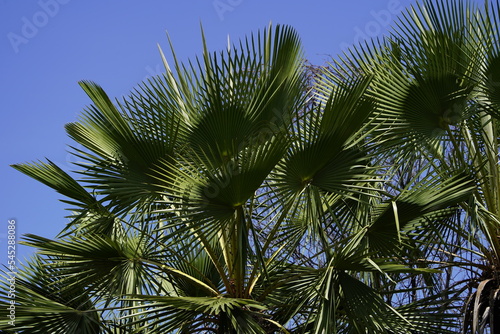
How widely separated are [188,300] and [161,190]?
3.43 feet

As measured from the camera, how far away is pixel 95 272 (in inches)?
234

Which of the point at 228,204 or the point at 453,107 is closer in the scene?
the point at 228,204

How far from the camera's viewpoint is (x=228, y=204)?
17.6 feet

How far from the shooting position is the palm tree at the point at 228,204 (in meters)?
5.38

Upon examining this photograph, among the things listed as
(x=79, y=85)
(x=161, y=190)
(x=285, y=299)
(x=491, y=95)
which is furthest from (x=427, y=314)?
(x=79, y=85)

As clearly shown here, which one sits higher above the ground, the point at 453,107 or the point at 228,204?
the point at 453,107

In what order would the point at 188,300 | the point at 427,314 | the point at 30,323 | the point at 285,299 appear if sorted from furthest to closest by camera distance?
the point at 285,299 < the point at 427,314 < the point at 30,323 < the point at 188,300

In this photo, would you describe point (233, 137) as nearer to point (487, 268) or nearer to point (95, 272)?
point (95, 272)

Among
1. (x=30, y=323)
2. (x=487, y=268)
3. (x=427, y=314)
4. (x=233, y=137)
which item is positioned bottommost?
(x=30, y=323)

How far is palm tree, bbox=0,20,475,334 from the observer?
5.38 metres

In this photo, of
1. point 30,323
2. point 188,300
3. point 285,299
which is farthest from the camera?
point 285,299

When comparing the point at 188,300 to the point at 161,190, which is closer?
the point at 188,300

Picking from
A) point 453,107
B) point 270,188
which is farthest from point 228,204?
point 453,107

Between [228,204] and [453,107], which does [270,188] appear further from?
[453,107]
